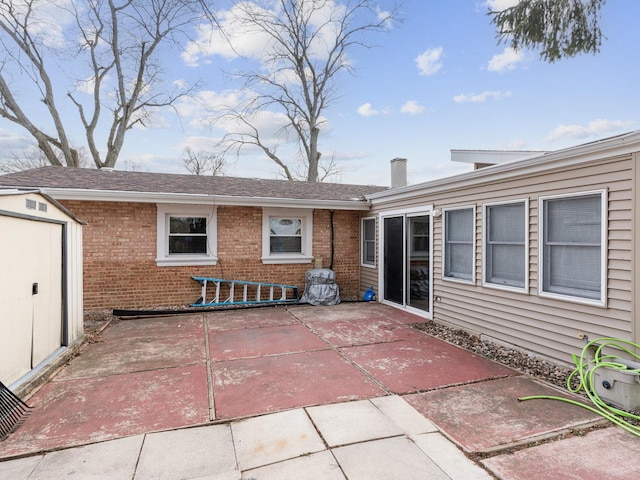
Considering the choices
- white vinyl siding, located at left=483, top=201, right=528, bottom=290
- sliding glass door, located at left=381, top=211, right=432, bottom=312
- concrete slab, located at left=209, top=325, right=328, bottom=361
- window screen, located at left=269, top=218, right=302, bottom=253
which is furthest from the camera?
window screen, located at left=269, top=218, right=302, bottom=253

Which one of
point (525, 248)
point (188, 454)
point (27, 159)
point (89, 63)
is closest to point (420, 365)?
point (525, 248)

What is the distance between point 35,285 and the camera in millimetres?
3992

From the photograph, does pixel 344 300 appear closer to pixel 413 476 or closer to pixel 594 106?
pixel 413 476

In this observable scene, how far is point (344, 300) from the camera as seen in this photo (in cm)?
884

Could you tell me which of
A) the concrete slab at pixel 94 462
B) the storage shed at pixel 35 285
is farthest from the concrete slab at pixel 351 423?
the storage shed at pixel 35 285

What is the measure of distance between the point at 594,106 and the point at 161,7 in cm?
1666

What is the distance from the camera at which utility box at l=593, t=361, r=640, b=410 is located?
311cm

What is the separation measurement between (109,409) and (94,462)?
0.88m

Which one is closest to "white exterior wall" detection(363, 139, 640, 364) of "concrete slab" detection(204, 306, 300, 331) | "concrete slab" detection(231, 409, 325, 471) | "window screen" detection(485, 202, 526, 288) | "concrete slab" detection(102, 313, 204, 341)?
"window screen" detection(485, 202, 526, 288)

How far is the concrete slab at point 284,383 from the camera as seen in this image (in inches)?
132

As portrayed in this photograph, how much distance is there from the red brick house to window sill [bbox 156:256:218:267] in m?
0.02

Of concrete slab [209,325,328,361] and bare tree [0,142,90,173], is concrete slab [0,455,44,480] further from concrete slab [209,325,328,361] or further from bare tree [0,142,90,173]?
bare tree [0,142,90,173]

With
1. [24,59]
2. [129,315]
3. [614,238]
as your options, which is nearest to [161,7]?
[24,59]

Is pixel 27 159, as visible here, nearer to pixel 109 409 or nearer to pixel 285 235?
pixel 285 235
